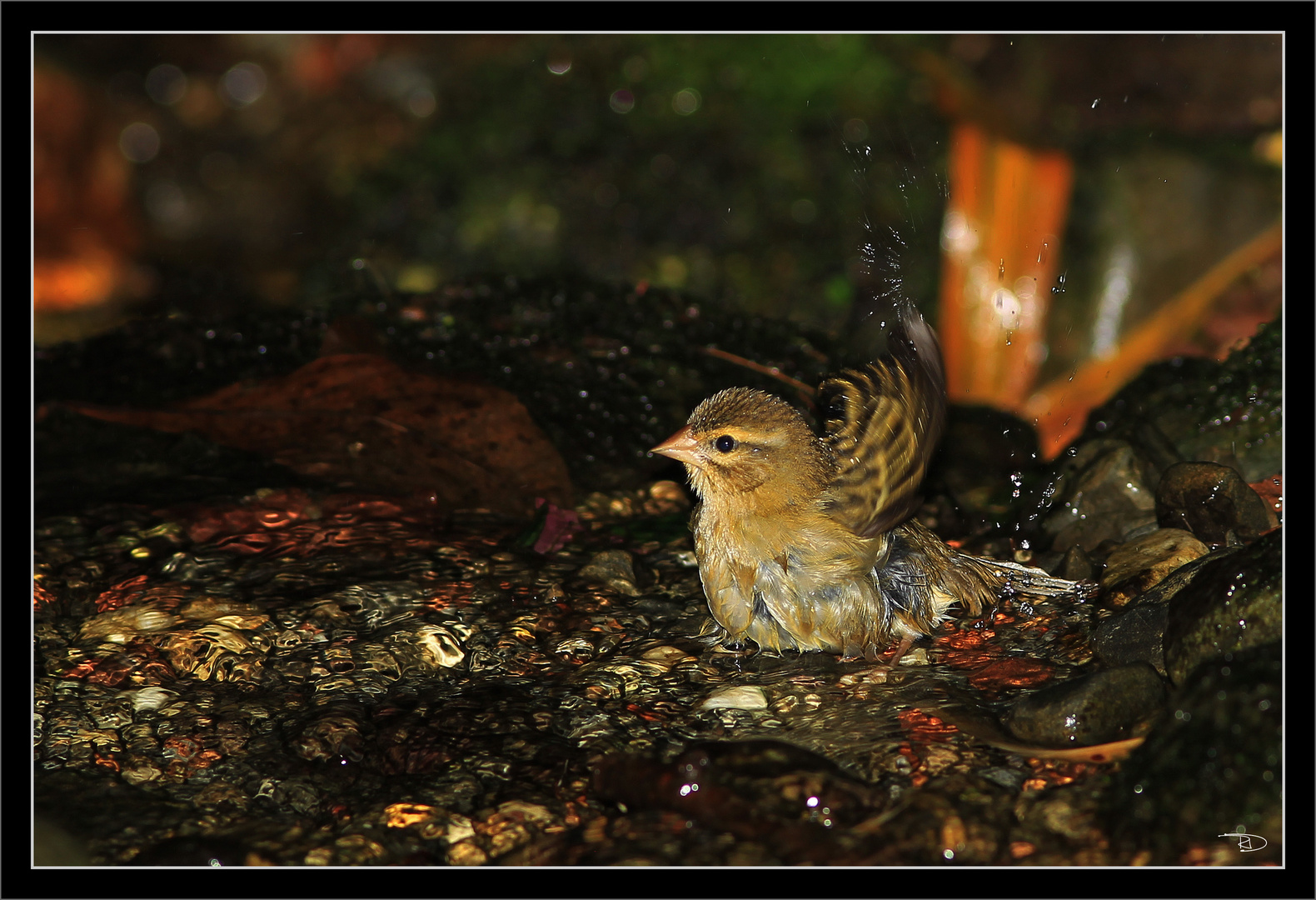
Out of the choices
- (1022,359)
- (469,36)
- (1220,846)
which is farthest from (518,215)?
(1220,846)

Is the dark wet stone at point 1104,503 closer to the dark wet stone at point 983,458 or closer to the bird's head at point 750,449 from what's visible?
the dark wet stone at point 983,458

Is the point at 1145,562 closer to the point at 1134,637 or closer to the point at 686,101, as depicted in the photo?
the point at 1134,637

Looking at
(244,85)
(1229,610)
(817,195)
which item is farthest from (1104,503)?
(244,85)

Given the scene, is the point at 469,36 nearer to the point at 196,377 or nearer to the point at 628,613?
the point at 196,377

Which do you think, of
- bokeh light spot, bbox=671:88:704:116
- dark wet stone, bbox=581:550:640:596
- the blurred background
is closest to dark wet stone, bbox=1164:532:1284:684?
dark wet stone, bbox=581:550:640:596

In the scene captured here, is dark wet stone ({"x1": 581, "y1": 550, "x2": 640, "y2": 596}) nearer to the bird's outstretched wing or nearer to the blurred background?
the bird's outstretched wing

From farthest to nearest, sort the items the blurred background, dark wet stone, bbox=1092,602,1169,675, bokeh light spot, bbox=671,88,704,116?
bokeh light spot, bbox=671,88,704,116 < the blurred background < dark wet stone, bbox=1092,602,1169,675
